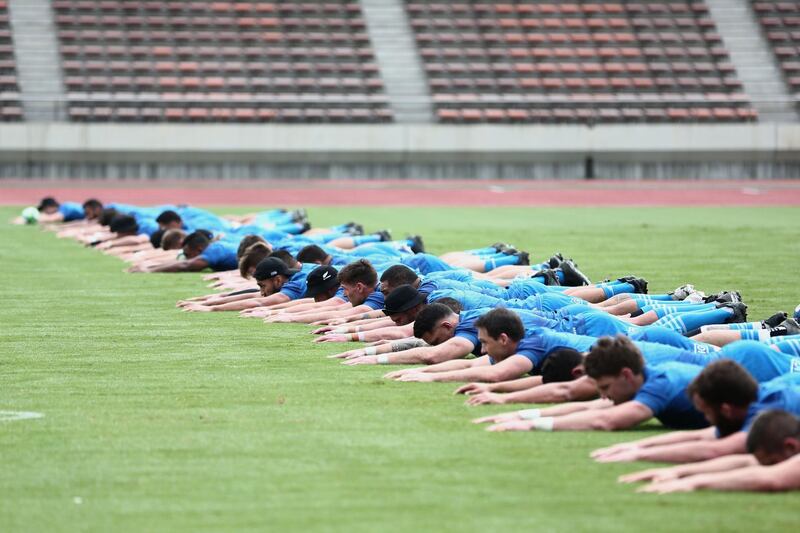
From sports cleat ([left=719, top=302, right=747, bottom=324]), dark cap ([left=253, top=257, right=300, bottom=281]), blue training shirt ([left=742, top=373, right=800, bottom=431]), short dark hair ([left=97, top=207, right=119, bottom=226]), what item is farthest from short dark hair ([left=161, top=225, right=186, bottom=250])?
blue training shirt ([left=742, top=373, right=800, bottom=431])

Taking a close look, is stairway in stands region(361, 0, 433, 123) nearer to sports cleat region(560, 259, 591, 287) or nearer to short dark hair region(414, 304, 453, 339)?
sports cleat region(560, 259, 591, 287)

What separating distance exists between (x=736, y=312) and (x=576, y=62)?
112ft

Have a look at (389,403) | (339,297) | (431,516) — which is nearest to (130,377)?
(389,403)

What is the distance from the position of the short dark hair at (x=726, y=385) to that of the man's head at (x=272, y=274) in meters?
6.63

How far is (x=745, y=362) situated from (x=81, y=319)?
280 inches

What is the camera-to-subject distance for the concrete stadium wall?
3625 cm

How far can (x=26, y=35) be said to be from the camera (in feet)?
135

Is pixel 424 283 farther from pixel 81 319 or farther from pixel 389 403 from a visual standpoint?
pixel 81 319

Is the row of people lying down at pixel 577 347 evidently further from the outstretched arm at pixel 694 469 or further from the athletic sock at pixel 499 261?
the athletic sock at pixel 499 261

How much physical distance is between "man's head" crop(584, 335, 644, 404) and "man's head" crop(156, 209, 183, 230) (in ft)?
40.4

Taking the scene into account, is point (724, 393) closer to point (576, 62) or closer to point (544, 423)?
point (544, 423)

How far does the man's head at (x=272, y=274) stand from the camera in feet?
40.9

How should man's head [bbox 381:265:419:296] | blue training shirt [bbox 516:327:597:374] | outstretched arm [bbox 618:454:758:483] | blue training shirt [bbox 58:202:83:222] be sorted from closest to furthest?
1. outstretched arm [bbox 618:454:758:483]
2. blue training shirt [bbox 516:327:597:374]
3. man's head [bbox 381:265:419:296]
4. blue training shirt [bbox 58:202:83:222]

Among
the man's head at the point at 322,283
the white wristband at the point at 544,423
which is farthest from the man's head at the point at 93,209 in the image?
the white wristband at the point at 544,423
